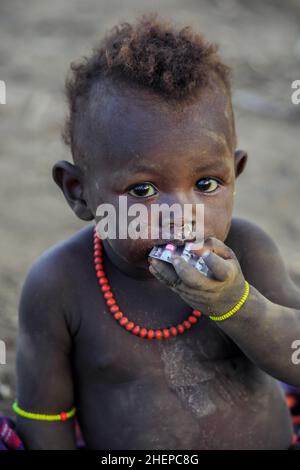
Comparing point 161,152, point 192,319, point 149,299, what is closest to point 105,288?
point 149,299

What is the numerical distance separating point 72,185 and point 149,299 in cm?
37

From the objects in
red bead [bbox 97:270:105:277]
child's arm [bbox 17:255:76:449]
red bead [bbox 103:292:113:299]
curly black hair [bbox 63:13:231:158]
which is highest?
curly black hair [bbox 63:13:231:158]

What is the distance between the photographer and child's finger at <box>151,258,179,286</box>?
1.69 m

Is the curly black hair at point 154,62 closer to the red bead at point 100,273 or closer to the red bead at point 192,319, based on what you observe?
the red bead at point 100,273

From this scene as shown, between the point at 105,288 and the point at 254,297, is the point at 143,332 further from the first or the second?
the point at 254,297

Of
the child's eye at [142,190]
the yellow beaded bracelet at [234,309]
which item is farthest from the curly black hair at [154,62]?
the yellow beaded bracelet at [234,309]

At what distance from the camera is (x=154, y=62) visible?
5.96ft

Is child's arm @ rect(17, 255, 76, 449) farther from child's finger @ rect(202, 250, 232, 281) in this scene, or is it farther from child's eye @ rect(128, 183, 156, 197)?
child's finger @ rect(202, 250, 232, 281)

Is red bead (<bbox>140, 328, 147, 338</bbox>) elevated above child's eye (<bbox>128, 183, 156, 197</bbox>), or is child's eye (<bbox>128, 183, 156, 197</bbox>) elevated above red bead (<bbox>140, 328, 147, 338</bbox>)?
child's eye (<bbox>128, 183, 156, 197</bbox>)

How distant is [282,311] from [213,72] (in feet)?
2.05

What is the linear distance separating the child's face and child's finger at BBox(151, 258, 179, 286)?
0.35 ft

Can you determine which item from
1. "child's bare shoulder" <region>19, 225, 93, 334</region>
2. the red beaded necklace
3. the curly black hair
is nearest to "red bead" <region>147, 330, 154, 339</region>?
the red beaded necklace

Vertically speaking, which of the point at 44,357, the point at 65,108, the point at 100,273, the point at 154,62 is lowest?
the point at 44,357

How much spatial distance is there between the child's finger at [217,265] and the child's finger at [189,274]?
0.09 feet
